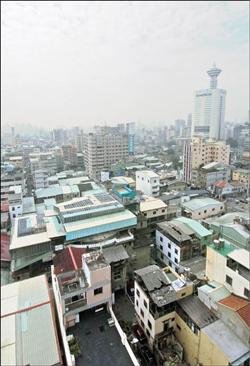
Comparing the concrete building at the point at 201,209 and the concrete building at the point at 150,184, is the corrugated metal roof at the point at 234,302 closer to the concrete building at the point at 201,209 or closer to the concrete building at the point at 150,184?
the concrete building at the point at 201,209

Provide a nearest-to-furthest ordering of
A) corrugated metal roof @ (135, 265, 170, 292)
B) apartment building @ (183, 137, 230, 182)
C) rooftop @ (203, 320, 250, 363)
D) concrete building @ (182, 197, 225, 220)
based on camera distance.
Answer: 1. rooftop @ (203, 320, 250, 363)
2. corrugated metal roof @ (135, 265, 170, 292)
3. concrete building @ (182, 197, 225, 220)
4. apartment building @ (183, 137, 230, 182)

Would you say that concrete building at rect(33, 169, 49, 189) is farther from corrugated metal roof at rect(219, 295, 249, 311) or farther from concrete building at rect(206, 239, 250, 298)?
corrugated metal roof at rect(219, 295, 249, 311)

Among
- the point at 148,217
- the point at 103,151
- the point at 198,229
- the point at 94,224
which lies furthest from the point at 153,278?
the point at 103,151

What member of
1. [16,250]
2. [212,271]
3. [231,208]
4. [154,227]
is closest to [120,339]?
[212,271]

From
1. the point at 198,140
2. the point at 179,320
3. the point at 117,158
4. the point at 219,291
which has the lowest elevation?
the point at 179,320

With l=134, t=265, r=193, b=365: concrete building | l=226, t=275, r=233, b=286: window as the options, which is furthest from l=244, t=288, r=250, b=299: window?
l=134, t=265, r=193, b=365: concrete building

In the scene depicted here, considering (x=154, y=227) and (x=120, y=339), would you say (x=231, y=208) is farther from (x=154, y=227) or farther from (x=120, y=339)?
(x=120, y=339)
